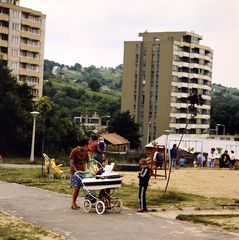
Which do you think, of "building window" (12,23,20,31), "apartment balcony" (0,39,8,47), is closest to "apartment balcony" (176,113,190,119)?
"building window" (12,23,20,31)

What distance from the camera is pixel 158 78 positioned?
9594 centimetres

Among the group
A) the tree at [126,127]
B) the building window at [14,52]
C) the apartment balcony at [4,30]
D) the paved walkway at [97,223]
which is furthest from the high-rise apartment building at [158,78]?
the paved walkway at [97,223]

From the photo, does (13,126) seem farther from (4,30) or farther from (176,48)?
(176,48)

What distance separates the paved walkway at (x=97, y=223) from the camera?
24.5 ft

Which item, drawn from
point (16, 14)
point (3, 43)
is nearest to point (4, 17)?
point (16, 14)

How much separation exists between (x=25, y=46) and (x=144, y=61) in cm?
3041

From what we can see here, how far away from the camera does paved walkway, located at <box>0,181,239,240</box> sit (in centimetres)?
747

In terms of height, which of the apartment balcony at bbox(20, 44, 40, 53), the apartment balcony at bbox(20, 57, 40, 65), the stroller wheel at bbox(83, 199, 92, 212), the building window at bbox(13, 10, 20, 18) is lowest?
the stroller wheel at bbox(83, 199, 92, 212)

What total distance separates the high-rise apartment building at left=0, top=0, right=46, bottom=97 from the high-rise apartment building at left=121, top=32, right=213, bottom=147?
2408cm

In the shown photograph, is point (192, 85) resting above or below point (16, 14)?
below

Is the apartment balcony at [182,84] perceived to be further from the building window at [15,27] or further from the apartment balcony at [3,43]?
the apartment balcony at [3,43]

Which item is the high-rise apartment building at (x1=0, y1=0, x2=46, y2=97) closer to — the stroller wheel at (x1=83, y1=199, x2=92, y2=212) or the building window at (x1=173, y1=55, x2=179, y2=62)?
the building window at (x1=173, y1=55, x2=179, y2=62)

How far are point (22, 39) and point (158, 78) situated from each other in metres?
34.2

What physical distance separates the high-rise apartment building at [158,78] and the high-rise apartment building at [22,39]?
2408cm
